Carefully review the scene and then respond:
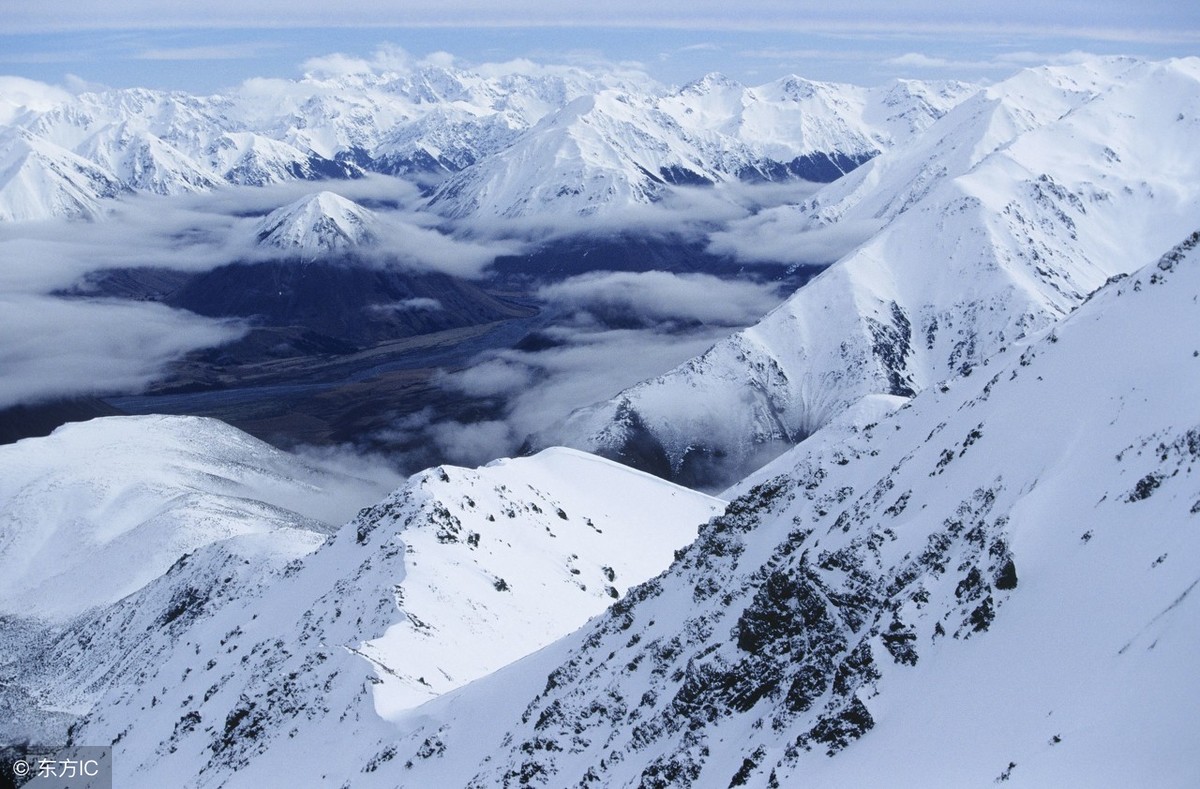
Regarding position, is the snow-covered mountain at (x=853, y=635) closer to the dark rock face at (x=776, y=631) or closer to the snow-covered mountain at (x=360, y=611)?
the dark rock face at (x=776, y=631)

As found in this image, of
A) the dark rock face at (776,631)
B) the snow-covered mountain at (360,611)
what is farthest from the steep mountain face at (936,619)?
the snow-covered mountain at (360,611)

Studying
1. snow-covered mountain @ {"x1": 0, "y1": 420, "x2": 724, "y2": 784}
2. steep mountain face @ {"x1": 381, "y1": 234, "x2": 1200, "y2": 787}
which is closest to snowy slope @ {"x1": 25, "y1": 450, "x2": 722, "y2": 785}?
snow-covered mountain @ {"x1": 0, "y1": 420, "x2": 724, "y2": 784}

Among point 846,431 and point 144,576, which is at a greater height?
point 846,431

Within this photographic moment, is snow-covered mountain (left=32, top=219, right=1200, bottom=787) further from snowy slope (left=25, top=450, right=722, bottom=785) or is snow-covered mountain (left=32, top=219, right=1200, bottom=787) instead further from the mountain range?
snowy slope (left=25, top=450, right=722, bottom=785)

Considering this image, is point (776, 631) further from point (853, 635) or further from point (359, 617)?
point (359, 617)

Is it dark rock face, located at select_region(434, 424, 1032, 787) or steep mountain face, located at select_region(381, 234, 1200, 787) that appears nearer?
steep mountain face, located at select_region(381, 234, 1200, 787)

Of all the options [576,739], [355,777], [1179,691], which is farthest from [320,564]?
[1179,691]

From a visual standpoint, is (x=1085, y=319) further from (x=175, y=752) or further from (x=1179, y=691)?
(x=175, y=752)
